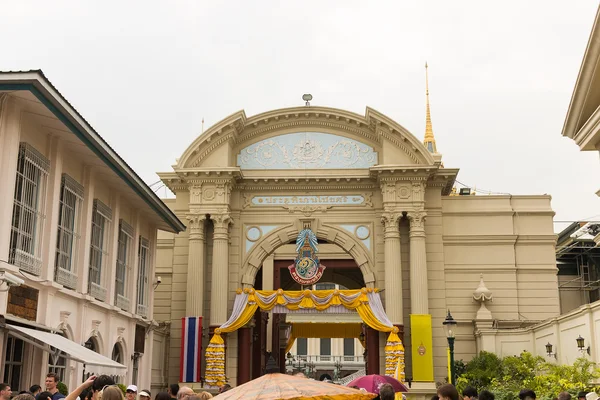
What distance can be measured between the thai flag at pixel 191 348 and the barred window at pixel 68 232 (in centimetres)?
1075

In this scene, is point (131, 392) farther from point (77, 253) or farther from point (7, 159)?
point (77, 253)

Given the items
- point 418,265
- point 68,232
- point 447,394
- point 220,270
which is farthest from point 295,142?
point 447,394

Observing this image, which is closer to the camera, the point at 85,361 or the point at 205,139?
the point at 85,361

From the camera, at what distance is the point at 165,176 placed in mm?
34406

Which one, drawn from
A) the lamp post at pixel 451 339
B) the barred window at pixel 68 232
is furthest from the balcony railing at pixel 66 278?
the lamp post at pixel 451 339

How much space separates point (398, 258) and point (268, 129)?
7975mm

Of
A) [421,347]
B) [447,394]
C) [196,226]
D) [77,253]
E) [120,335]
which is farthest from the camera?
[196,226]

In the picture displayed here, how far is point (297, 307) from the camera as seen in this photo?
32.1m

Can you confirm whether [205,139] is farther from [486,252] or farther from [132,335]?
[486,252]

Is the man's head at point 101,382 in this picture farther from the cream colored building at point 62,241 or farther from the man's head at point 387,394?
the cream colored building at point 62,241

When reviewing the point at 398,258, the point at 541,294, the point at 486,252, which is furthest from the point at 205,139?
the point at 541,294

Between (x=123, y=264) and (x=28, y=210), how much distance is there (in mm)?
8578

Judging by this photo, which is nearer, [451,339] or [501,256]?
[451,339]

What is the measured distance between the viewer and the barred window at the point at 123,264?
26.6 m
